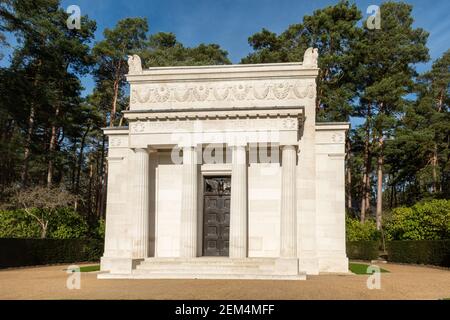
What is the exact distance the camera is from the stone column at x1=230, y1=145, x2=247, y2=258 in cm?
2472

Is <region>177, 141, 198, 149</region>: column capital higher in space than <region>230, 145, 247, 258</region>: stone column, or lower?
higher

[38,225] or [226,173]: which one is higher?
[226,173]

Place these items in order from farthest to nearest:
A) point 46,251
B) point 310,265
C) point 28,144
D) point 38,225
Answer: point 28,144
point 38,225
point 46,251
point 310,265

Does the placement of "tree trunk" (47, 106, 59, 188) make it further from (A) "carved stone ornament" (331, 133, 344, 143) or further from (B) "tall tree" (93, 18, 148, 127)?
(A) "carved stone ornament" (331, 133, 344, 143)

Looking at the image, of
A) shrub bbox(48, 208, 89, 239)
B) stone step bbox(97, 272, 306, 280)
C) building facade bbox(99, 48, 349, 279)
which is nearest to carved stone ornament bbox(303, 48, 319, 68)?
building facade bbox(99, 48, 349, 279)

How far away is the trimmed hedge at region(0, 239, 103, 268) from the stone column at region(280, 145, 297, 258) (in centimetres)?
1658

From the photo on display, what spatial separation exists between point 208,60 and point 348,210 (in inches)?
926

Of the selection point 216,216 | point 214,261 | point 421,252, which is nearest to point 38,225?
point 216,216

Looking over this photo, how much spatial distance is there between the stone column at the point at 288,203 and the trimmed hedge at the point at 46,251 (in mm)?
16584

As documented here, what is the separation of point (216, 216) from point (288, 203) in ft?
15.8

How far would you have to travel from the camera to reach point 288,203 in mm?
24562

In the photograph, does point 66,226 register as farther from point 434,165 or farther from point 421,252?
point 434,165
